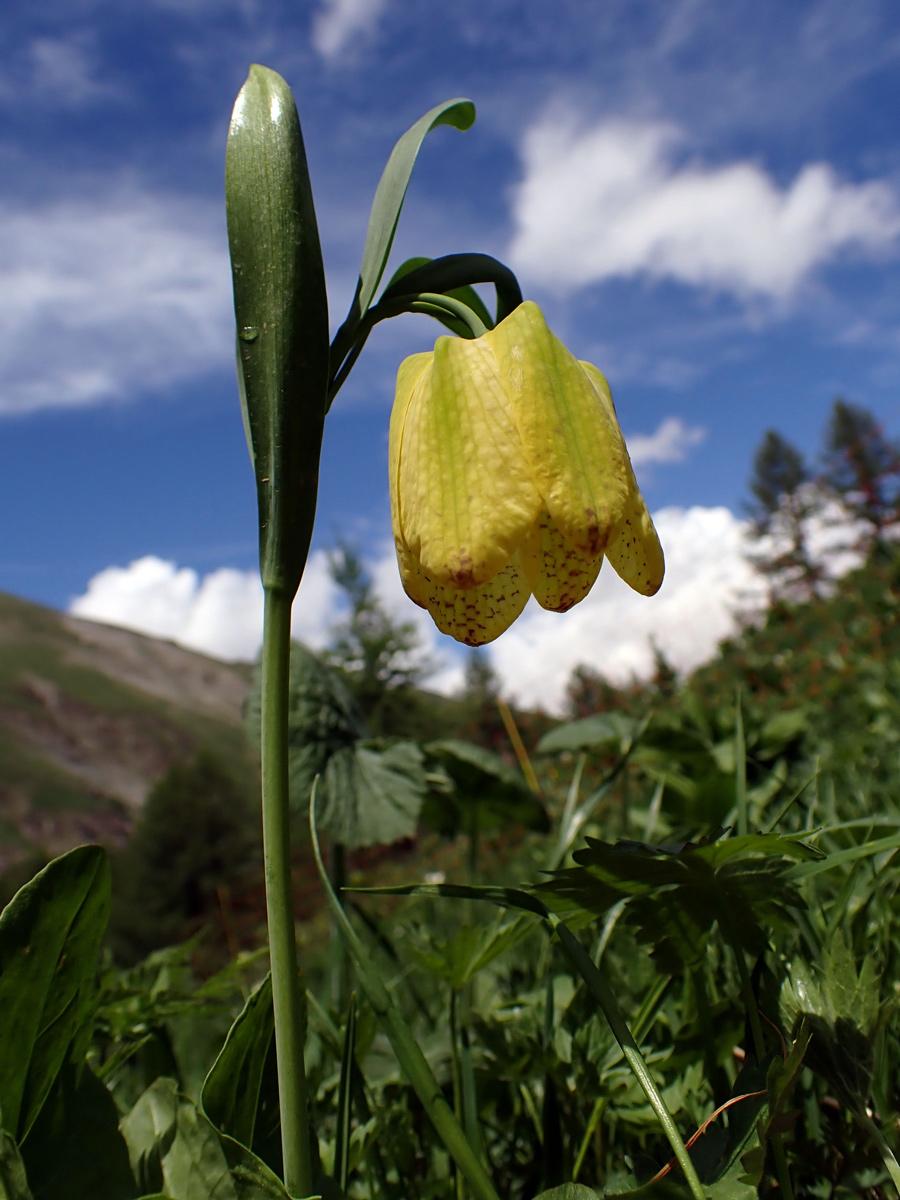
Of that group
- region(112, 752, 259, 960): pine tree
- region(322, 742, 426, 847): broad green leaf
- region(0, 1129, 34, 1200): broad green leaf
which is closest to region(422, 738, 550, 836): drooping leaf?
region(322, 742, 426, 847): broad green leaf

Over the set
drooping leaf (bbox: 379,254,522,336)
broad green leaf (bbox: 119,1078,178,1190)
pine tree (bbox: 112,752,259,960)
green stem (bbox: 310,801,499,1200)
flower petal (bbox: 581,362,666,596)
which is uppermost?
drooping leaf (bbox: 379,254,522,336)

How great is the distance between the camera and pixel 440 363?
673mm

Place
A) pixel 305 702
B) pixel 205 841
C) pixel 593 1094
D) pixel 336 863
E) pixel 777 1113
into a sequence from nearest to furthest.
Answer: pixel 777 1113 → pixel 593 1094 → pixel 336 863 → pixel 305 702 → pixel 205 841

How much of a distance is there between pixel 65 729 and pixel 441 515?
39.6 m

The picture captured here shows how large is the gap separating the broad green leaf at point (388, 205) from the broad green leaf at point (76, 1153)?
56cm

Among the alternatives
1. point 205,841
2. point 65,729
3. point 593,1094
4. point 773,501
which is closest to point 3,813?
point 65,729

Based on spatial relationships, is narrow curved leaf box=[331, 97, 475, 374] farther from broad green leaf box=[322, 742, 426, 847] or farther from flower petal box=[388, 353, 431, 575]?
broad green leaf box=[322, 742, 426, 847]

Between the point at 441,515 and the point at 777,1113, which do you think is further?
the point at 441,515

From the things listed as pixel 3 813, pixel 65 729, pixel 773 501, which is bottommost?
pixel 3 813

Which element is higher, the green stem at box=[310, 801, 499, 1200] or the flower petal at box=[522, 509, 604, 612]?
the flower petal at box=[522, 509, 604, 612]

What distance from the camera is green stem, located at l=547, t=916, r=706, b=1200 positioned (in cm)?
47

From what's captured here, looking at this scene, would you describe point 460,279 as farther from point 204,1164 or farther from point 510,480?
point 204,1164

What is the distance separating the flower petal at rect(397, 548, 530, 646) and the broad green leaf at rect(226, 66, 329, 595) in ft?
0.28

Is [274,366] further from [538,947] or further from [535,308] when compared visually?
[538,947]
